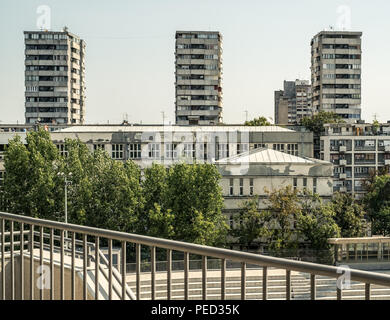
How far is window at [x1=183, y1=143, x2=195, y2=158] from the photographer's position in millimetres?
36531

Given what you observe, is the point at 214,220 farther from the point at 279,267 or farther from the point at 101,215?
the point at 279,267

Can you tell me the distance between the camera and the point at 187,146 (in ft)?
121

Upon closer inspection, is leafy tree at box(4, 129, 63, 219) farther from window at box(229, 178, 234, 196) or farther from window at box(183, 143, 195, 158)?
window at box(183, 143, 195, 158)

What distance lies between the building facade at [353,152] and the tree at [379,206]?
868 centimetres

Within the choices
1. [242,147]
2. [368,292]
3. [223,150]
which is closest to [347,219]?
[242,147]

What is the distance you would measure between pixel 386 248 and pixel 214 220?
25.9ft

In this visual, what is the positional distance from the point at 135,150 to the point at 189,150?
3.70 meters

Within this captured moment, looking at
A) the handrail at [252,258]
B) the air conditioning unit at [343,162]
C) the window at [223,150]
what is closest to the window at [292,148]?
the window at [223,150]

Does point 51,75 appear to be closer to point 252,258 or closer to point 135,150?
point 135,150

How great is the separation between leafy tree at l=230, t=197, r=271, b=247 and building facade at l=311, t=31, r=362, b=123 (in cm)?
3751

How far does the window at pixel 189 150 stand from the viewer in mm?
36531

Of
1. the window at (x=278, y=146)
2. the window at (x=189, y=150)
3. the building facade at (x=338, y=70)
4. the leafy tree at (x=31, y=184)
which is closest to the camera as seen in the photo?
the leafy tree at (x=31, y=184)

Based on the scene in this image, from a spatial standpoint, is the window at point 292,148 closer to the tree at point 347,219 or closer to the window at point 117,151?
the tree at point 347,219
